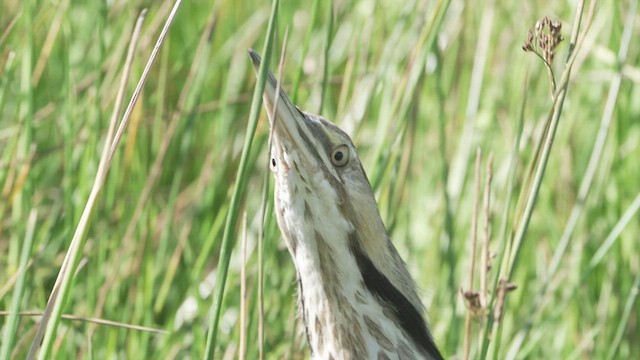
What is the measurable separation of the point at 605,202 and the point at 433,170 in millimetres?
456

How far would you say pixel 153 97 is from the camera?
2711 mm

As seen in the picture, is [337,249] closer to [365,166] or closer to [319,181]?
[319,181]

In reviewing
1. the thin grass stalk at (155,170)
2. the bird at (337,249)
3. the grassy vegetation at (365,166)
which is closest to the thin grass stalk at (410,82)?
the grassy vegetation at (365,166)

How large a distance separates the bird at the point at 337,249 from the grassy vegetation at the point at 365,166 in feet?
0.43

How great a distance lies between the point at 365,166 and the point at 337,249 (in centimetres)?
109

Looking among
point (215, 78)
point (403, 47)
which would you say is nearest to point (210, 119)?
point (215, 78)

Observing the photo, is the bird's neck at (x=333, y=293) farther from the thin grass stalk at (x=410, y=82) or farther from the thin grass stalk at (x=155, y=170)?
the thin grass stalk at (x=155, y=170)

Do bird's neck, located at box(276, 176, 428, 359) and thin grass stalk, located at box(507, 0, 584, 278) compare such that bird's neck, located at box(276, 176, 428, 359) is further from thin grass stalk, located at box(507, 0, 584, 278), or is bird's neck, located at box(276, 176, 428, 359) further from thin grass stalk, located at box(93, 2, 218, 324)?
thin grass stalk, located at box(93, 2, 218, 324)

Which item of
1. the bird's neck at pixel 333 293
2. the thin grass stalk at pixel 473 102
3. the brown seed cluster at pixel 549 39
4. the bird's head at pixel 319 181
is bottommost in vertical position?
the bird's neck at pixel 333 293

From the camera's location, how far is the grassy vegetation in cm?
199

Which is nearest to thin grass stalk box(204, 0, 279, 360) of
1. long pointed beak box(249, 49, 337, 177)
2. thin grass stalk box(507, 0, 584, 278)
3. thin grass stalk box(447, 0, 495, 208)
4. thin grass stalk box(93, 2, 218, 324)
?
long pointed beak box(249, 49, 337, 177)

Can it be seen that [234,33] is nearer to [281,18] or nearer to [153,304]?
[281,18]

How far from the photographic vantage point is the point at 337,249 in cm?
147

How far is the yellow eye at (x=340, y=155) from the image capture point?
146cm
